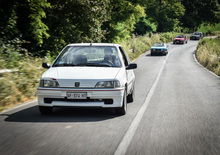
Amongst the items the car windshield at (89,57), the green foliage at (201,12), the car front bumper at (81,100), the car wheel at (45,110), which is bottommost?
the car wheel at (45,110)

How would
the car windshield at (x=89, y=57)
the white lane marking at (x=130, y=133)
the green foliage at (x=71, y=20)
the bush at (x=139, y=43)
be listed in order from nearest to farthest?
the white lane marking at (x=130, y=133)
the car windshield at (x=89, y=57)
the green foliage at (x=71, y=20)
the bush at (x=139, y=43)

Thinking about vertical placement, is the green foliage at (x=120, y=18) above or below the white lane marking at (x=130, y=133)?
above

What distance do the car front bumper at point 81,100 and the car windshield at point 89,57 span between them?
3.43ft

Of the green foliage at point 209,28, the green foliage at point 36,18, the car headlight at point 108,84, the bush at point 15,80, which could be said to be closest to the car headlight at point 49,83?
the car headlight at point 108,84

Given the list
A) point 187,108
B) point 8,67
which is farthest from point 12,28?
point 187,108

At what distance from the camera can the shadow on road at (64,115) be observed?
739 cm

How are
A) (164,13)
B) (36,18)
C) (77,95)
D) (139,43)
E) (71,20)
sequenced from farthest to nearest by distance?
1. (164,13)
2. (139,43)
3. (71,20)
4. (36,18)
5. (77,95)

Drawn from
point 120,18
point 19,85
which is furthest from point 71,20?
point 19,85

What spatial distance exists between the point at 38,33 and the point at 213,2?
9269cm

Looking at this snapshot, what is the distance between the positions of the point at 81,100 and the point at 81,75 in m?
0.50

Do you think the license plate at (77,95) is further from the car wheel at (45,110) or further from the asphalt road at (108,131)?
the car wheel at (45,110)

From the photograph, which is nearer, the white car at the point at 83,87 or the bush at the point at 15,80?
the white car at the point at 83,87

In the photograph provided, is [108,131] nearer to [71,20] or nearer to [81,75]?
[81,75]

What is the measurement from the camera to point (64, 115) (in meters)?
7.86
